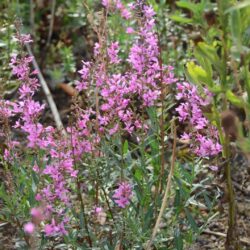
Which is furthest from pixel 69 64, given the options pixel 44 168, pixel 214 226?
pixel 44 168

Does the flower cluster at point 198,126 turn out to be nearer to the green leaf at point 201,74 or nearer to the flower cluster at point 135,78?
the flower cluster at point 135,78

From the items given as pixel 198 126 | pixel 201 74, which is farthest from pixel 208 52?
pixel 198 126

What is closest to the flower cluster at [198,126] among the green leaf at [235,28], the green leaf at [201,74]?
the green leaf at [201,74]

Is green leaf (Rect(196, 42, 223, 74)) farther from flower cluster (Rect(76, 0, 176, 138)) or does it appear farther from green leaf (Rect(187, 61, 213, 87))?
flower cluster (Rect(76, 0, 176, 138))

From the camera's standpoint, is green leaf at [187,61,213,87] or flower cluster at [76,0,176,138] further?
flower cluster at [76,0,176,138]

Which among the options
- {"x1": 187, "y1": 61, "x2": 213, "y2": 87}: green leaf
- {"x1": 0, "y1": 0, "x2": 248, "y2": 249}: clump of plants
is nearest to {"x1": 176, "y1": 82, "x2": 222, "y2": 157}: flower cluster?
{"x1": 0, "y1": 0, "x2": 248, "y2": 249}: clump of plants

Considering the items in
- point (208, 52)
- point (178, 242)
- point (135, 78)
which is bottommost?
point (178, 242)

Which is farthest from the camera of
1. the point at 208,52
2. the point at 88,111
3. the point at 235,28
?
the point at 88,111

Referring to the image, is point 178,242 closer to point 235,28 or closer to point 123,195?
point 123,195

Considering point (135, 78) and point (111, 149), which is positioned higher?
point (135, 78)

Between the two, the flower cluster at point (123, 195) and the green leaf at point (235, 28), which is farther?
the flower cluster at point (123, 195)

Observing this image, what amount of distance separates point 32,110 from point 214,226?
3.87 feet

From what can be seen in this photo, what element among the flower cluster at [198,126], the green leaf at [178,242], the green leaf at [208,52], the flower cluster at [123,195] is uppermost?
the green leaf at [208,52]

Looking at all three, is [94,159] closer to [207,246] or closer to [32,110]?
[32,110]
